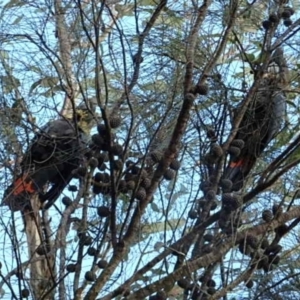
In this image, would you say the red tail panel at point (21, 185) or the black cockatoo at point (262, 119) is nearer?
the red tail panel at point (21, 185)

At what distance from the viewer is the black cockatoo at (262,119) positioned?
2980 mm

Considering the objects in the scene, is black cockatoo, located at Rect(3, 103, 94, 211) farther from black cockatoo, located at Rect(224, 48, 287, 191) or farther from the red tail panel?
black cockatoo, located at Rect(224, 48, 287, 191)

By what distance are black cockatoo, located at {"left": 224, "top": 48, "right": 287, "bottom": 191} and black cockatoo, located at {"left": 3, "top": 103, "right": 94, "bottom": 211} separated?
0.44 meters

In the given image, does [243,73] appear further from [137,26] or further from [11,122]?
[11,122]

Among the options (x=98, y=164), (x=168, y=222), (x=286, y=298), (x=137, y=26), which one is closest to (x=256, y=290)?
(x=286, y=298)

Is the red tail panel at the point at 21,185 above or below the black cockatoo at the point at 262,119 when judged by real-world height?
above

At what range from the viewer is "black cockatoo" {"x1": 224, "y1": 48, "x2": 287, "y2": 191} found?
2.98 meters

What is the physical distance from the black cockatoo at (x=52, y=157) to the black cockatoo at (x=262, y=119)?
1.44 feet

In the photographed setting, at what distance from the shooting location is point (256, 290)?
2.74 meters

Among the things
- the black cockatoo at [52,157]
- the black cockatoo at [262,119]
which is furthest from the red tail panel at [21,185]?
the black cockatoo at [262,119]

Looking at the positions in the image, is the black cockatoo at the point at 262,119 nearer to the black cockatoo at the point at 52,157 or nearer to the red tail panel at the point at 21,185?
the black cockatoo at the point at 52,157

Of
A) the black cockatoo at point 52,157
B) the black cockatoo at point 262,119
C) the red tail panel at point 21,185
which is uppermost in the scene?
the black cockatoo at point 52,157

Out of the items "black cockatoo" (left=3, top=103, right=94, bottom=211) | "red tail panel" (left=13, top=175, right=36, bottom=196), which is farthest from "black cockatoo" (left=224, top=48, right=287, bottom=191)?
"red tail panel" (left=13, top=175, right=36, bottom=196)

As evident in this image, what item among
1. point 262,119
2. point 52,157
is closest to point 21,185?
point 52,157
